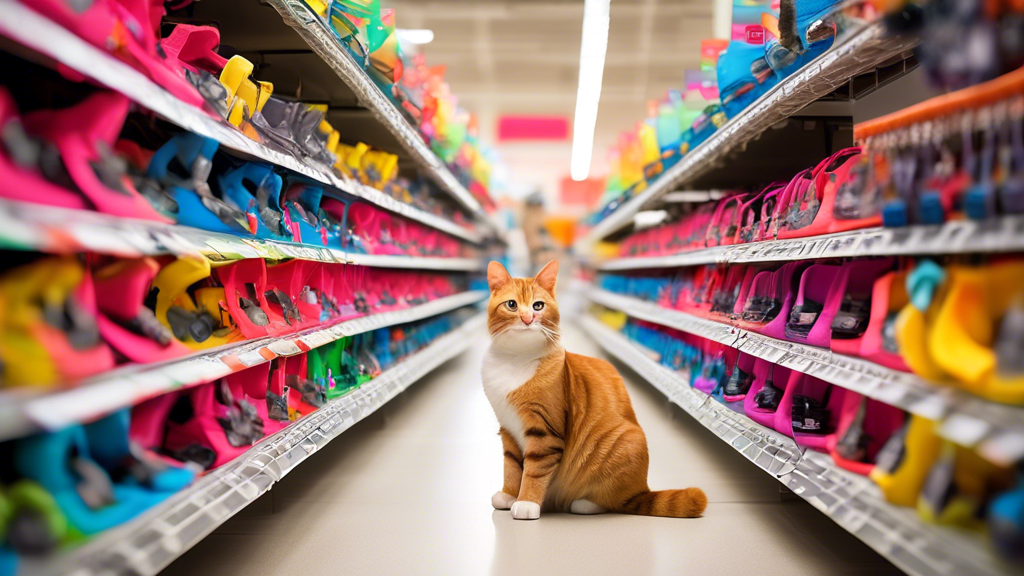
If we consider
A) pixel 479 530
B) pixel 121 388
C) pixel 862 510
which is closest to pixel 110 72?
pixel 121 388

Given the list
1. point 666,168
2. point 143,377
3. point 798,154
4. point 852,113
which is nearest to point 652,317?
point 666,168

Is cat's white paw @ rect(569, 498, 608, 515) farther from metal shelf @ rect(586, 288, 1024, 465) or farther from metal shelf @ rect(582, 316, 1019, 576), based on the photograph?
metal shelf @ rect(586, 288, 1024, 465)

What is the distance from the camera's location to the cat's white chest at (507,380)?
1937mm

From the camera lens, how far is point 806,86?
171 centimetres

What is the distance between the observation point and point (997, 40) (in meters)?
0.94

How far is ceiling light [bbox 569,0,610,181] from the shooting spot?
482cm

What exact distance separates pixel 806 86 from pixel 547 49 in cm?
703

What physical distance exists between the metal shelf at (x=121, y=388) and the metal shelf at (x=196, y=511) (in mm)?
218

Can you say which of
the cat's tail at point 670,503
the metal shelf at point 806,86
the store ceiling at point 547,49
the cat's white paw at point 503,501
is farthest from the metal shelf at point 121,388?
the store ceiling at point 547,49

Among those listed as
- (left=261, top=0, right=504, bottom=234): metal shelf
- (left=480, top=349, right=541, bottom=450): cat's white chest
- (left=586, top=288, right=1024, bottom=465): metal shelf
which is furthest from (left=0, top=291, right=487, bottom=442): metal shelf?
(left=586, top=288, right=1024, bottom=465): metal shelf

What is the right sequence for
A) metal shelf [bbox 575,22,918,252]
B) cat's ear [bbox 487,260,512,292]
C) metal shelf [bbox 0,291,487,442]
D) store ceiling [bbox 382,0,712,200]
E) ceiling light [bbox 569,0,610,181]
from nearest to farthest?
metal shelf [bbox 0,291,487,442]
metal shelf [bbox 575,22,918,252]
cat's ear [bbox 487,260,512,292]
ceiling light [bbox 569,0,610,181]
store ceiling [bbox 382,0,712,200]

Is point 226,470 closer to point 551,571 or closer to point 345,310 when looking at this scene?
point 551,571

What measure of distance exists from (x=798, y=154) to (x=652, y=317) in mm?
1272

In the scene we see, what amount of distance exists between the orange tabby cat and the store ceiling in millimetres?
5345
